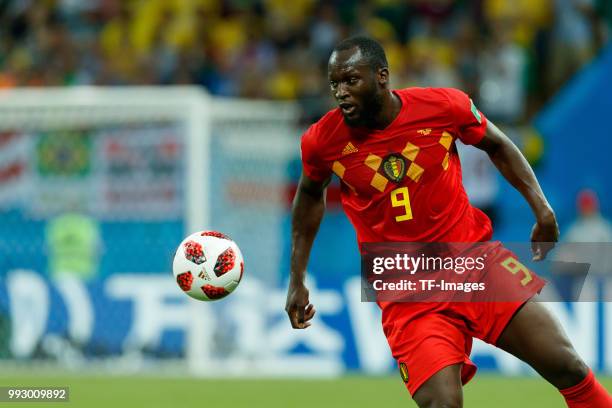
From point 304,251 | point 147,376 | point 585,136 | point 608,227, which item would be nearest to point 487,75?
point 585,136

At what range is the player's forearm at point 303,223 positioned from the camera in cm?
605

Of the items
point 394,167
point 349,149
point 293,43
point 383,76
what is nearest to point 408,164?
point 394,167

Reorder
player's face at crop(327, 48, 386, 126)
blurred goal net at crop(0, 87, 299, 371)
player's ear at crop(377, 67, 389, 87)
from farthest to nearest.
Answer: blurred goal net at crop(0, 87, 299, 371)
player's ear at crop(377, 67, 389, 87)
player's face at crop(327, 48, 386, 126)

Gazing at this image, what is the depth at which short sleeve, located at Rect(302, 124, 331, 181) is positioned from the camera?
5.80 metres

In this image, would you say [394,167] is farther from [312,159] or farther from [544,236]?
[544,236]

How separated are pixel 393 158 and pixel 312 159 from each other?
396 millimetres

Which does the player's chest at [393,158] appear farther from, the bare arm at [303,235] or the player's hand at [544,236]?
the player's hand at [544,236]

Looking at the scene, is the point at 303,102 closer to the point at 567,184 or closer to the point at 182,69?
the point at 182,69

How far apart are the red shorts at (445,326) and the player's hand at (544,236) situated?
0.15 m

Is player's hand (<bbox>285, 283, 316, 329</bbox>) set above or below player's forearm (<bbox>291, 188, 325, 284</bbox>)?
below

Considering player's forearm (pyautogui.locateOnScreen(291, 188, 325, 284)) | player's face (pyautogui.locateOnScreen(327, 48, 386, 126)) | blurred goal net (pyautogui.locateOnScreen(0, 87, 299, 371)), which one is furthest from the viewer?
blurred goal net (pyautogui.locateOnScreen(0, 87, 299, 371))

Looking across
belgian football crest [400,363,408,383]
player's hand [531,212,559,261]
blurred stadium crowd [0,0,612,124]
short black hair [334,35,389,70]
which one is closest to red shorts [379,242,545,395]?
belgian football crest [400,363,408,383]

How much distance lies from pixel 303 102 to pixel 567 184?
307 cm

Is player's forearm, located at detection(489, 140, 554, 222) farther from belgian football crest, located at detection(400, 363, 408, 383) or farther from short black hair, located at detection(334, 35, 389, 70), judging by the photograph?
belgian football crest, located at detection(400, 363, 408, 383)
